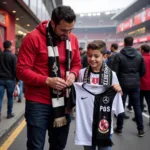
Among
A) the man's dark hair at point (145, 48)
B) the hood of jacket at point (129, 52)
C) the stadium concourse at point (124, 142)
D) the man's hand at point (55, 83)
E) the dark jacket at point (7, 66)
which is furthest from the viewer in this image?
the man's dark hair at point (145, 48)

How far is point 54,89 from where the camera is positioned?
2557mm

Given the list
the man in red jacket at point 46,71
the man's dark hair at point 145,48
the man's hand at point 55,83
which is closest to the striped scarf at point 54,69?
the man in red jacket at point 46,71

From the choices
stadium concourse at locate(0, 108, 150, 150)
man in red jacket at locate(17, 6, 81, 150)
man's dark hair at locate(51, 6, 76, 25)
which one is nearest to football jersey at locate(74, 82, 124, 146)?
man in red jacket at locate(17, 6, 81, 150)

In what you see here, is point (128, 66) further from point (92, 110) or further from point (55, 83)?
point (55, 83)

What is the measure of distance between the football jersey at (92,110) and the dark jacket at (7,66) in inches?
148

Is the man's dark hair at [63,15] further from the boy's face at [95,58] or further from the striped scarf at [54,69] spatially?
the boy's face at [95,58]

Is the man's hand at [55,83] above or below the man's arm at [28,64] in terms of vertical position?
below

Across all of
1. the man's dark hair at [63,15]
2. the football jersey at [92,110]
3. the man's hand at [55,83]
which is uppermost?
the man's dark hair at [63,15]

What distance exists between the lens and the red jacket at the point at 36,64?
8.08ft

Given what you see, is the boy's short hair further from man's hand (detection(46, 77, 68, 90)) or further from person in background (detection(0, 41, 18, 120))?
person in background (detection(0, 41, 18, 120))

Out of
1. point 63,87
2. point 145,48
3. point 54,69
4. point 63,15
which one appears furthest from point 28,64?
point 145,48

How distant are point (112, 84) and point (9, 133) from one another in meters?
3.34

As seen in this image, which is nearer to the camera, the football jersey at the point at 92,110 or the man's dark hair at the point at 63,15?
the man's dark hair at the point at 63,15

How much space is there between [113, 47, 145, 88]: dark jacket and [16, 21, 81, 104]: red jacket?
2807 millimetres
